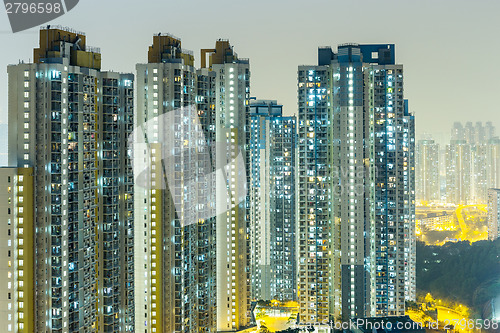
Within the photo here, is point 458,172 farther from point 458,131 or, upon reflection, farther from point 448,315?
point 448,315

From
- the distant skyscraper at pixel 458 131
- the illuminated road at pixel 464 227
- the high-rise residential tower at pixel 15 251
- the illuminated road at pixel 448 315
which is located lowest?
the illuminated road at pixel 448 315

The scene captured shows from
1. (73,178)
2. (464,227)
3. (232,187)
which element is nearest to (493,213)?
(464,227)

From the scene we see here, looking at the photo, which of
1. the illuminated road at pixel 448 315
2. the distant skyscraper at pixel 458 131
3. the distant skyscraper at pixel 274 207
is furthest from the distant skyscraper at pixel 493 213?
the distant skyscraper at pixel 274 207

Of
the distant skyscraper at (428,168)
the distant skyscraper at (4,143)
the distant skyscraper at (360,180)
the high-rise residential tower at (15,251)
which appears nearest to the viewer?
the high-rise residential tower at (15,251)

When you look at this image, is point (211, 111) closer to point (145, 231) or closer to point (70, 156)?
point (145, 231)

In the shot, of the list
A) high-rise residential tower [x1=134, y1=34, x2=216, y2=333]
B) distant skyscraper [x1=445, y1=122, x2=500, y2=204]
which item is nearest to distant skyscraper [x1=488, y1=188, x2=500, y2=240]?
distant skyscraper [x1=445, y1=122, x2=500, y2=204]

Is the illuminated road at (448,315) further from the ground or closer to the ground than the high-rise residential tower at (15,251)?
closer to the ground

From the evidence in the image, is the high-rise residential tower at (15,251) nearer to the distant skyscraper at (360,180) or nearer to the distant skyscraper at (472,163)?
the distant skyscraper at (360,180)

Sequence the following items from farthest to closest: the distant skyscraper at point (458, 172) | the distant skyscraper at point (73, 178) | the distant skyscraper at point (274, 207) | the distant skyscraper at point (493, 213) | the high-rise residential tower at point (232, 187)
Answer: the distant skyscraper at point (458, 172)
the distant skyscraper at point (493, 213)
the distant skyscraper at point (274, 207)
the high-rise residential tower at point (232, 187)
the distant skyscraper at point (73, 178)
